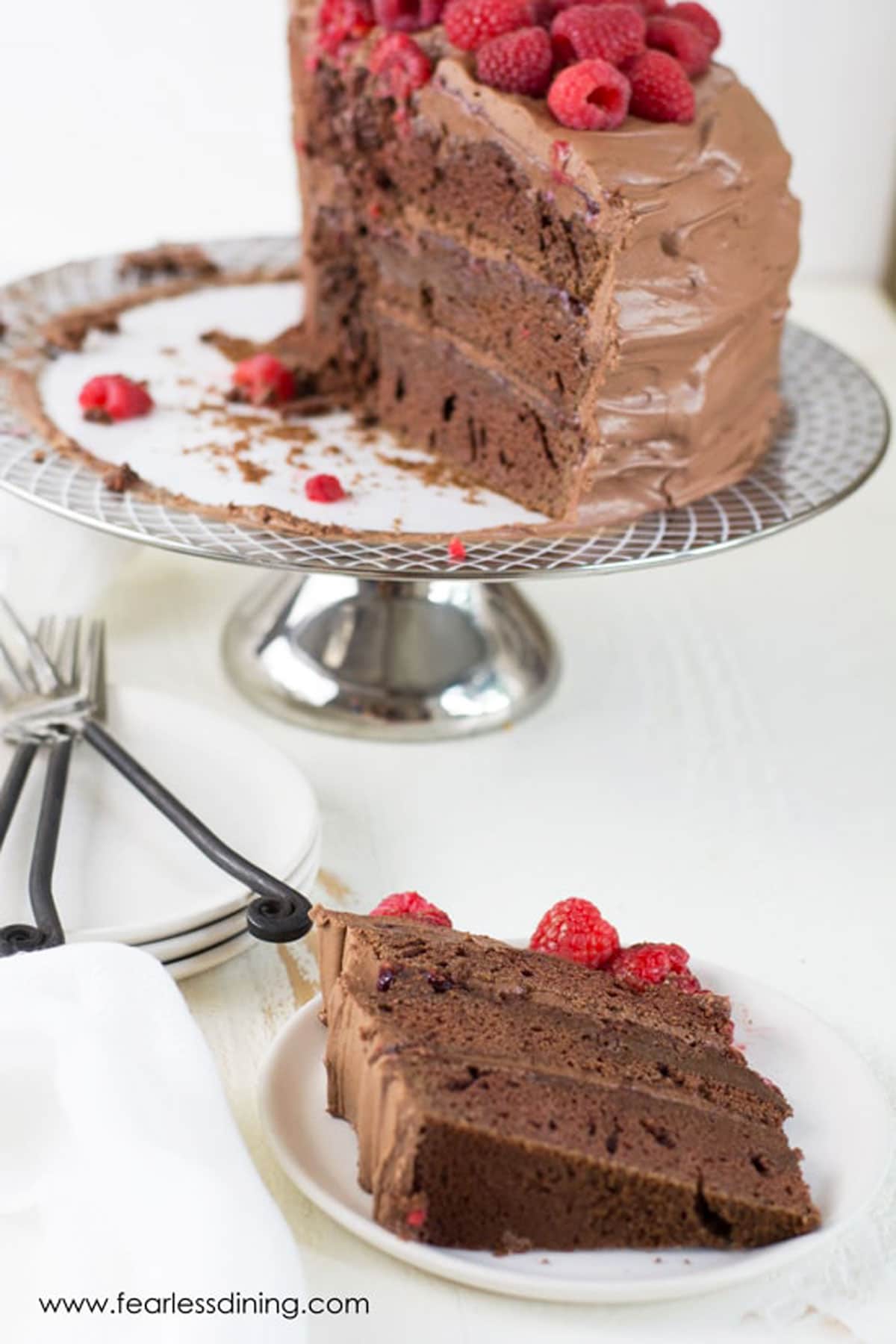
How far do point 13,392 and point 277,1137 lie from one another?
53.3 inches

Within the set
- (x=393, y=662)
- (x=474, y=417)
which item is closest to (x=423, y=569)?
(x=393, y=662)

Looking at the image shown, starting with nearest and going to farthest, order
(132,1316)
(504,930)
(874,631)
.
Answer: (132,1316) → (504,930) → (874,631)

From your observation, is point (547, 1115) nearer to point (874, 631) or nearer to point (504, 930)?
point (504, 930)

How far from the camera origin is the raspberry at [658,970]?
1.62 metres

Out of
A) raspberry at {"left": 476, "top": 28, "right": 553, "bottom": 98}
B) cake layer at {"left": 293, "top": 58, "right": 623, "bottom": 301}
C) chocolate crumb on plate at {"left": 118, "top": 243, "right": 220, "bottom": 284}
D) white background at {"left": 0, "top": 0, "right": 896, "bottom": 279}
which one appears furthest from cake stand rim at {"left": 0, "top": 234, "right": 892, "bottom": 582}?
white background at {"left": 0, "top": 0, "right": 896, "bottom": 279}

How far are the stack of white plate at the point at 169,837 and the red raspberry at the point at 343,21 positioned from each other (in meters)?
1.10

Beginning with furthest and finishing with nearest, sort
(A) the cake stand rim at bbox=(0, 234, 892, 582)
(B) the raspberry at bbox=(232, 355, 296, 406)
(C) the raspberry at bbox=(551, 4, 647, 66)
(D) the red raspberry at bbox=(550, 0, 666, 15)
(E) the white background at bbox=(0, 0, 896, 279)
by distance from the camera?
(E) the white background at bbox=(0, 0, 896, 279), (B) the raspberry at bbox=(232, 355, 296, 406), (D) the red raspberry at bbox=(550, 0, 666, 15), (C) the raspberry at bbox=(551, 4, 647, 66), (A) the cake stand rim at bbox=(0, 234, 892, 582)

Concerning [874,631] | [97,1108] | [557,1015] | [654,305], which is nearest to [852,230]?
[874,631]

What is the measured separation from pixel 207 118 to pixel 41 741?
2395 mm

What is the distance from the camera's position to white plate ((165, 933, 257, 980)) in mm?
1725

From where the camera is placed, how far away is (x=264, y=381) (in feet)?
8.34

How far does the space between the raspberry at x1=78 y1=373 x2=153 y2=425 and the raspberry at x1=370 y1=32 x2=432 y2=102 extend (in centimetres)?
58

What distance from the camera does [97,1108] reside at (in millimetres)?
1381

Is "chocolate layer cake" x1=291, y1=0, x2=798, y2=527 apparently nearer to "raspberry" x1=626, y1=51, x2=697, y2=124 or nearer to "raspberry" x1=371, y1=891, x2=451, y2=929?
"raspberry" x1=626, y1=51, x2=697, y2=124
